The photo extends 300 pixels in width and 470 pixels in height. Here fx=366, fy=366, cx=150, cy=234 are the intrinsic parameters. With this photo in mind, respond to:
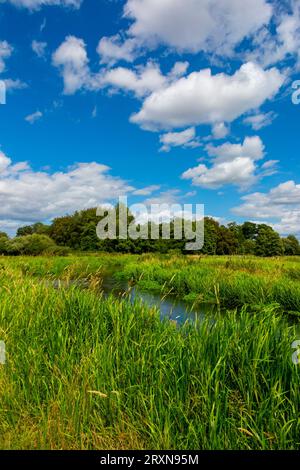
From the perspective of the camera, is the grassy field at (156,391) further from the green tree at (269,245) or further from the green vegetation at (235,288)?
the green tree at (269,245)

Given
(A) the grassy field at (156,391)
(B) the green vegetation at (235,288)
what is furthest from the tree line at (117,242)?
(A) the grassy field at (156,391)

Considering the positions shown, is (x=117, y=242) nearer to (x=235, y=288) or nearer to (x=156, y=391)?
(x=235, y=288)

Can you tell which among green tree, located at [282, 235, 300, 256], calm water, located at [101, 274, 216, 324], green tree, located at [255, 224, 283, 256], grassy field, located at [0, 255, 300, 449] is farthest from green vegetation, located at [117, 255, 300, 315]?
green tree, located at [282, 235, 300, 256]

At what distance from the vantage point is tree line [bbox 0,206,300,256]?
141ft

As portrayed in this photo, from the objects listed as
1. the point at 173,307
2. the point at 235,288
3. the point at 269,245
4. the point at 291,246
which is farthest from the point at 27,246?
the point at 291,246

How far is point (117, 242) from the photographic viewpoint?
54.0 metres

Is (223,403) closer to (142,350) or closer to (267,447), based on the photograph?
(267,447)

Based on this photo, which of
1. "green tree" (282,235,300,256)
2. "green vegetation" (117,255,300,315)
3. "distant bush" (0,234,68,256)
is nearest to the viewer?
"green vegetation" (117,255,300,315)

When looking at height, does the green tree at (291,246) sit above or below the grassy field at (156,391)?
above

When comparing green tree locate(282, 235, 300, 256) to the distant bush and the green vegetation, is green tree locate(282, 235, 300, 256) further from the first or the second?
the green vegetation

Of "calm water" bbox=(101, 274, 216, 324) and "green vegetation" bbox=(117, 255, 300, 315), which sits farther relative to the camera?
"green vegetation" bbox=(117, 255, 300, 315)

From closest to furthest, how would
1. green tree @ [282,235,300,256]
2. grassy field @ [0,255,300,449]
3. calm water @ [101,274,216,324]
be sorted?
grassy field @ [0,255,300,449]
calm water @ [101,274,216,324]
green tree @ [282,235,300,256]

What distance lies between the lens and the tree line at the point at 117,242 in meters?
43.0
